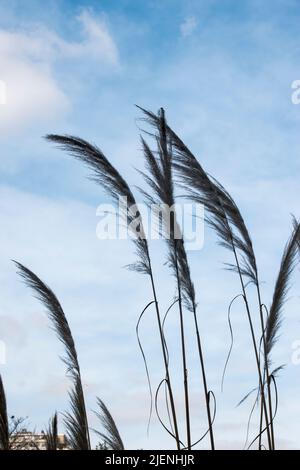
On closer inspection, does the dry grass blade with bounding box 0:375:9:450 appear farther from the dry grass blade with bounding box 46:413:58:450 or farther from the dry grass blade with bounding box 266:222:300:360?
the dry grass blade with bounding box 266:222:300:360

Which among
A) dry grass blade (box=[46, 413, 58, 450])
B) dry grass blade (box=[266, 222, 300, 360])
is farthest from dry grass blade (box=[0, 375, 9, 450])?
dry grass blade (box=[266, 222, 300, 360])

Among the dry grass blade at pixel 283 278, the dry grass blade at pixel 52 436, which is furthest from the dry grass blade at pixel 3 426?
the dry grass blade at pixel 283 278

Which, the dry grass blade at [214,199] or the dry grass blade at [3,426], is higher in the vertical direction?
the dry grass blade at [214,199]

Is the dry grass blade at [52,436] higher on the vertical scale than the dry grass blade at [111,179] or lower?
lower

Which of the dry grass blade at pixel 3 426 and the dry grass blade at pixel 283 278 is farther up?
the dry grass blade at pixel 283 278

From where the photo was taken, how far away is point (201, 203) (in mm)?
3793

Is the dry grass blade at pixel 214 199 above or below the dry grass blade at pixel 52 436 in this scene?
above

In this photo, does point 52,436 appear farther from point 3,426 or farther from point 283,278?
point 283,278

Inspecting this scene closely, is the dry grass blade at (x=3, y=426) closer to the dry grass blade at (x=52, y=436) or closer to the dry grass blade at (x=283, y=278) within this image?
the dry grass blade at (x=52, y=436)
